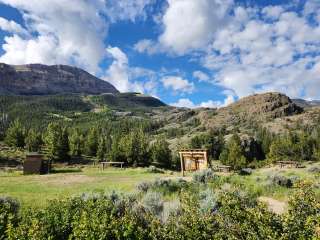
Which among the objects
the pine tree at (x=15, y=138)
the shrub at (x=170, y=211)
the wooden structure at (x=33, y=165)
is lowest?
the shrub at (x=170, y=211)

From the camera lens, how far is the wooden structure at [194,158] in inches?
1164

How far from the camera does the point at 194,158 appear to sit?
31859 millimetres

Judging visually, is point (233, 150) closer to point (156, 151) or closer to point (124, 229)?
point (156, 151)

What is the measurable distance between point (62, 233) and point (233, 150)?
61.5m

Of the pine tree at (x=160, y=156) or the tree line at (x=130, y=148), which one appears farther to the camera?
the pine tree at (x=160, y=156)

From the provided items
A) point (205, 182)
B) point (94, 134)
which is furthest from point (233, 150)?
point (205, 182)

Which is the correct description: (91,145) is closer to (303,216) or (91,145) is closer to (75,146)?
(75,146)

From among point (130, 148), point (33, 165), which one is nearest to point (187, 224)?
point (33, 165)

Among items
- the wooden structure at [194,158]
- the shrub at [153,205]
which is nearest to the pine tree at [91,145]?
the wooden structure at [194,158]

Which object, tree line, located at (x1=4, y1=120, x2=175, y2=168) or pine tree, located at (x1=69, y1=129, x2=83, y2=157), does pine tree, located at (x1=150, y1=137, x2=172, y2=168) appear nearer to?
tree line, located at (x1=4, y1=120, x2=175, y2=168)

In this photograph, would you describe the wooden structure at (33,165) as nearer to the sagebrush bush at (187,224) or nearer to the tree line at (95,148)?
the tree line at (95,148)

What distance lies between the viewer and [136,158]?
66438mm

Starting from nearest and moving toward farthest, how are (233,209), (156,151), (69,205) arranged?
(233,209)
(69,205)
(156,151)

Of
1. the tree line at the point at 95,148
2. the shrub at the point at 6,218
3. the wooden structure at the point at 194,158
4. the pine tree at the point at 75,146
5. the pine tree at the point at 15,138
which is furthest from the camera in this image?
the pine tree at the point at 15,138
